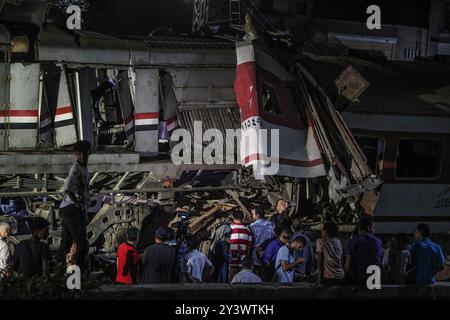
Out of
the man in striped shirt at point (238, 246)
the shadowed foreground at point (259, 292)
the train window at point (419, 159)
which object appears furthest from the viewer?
the train window at point (419, 159)

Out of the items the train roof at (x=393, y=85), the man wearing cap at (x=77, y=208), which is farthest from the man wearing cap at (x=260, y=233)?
the train roof at (x=393, y=85)

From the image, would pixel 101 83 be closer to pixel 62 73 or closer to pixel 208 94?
pixel 62 73

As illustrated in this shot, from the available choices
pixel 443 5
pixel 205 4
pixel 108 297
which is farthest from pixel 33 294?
pixel 443 5

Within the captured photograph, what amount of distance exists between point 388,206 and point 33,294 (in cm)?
783

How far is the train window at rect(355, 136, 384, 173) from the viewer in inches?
520

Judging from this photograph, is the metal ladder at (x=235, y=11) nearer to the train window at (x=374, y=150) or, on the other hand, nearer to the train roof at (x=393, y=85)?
the train roof at (x=393, y=85)

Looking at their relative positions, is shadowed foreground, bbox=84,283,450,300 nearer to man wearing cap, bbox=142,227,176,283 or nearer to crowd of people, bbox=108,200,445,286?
crowd of people, bbox=108,200,445,286

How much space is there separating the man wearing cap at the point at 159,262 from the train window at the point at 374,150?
4.94 metres

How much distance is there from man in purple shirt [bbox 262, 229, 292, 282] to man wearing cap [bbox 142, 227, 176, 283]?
58.1 inches

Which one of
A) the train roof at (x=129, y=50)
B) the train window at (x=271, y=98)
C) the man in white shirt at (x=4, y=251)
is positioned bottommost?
the man in white shirt at (x=4, y=251)

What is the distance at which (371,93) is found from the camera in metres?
13.3

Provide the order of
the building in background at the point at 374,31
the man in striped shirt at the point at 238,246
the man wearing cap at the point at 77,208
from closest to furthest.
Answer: the man wearing cap at the point at 77,208 → the man in striped shirt at the point at 238,246 → the building in background at the point at 374,31

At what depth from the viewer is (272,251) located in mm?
10352

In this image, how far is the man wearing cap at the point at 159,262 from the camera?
31.1ft
